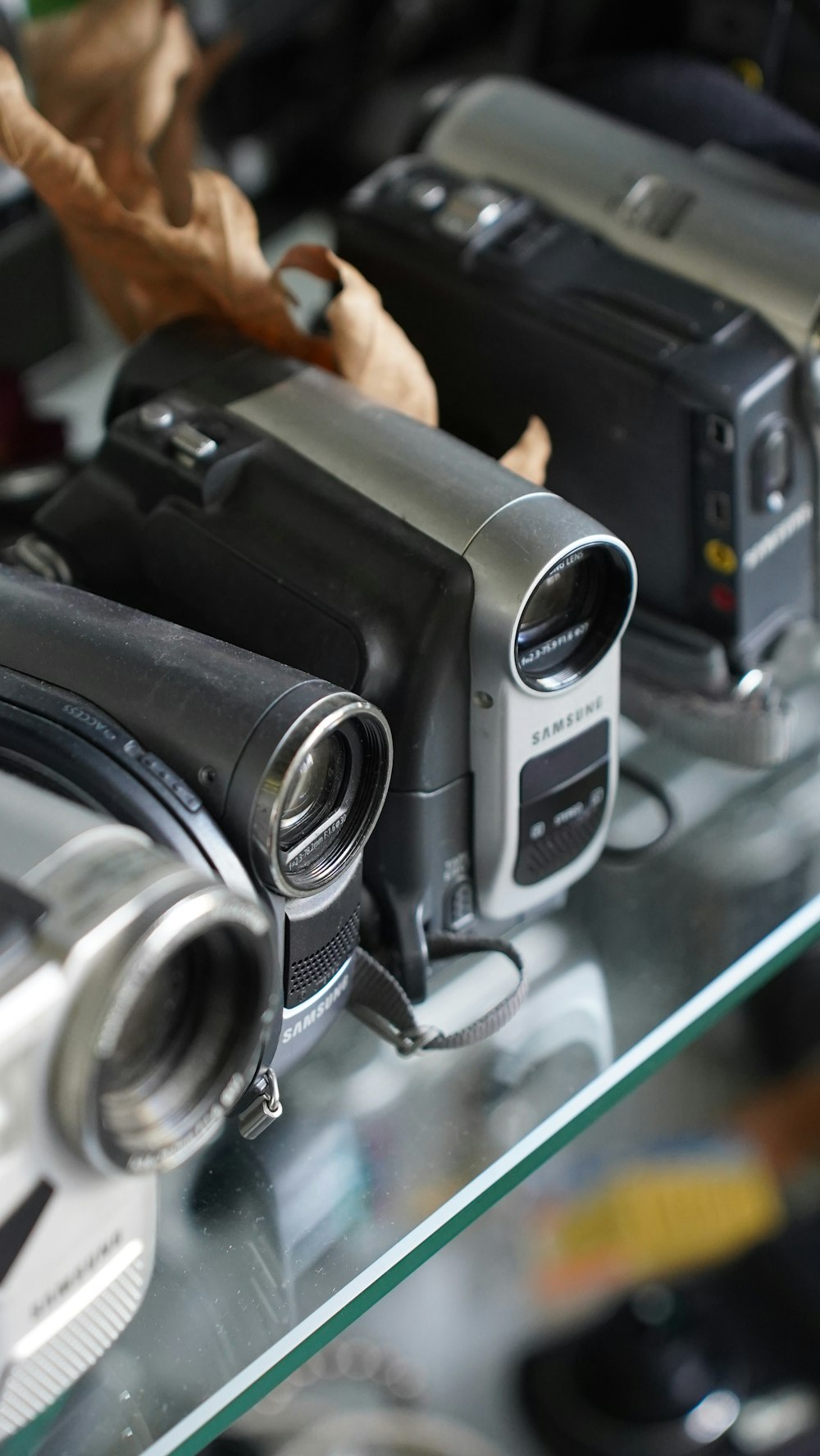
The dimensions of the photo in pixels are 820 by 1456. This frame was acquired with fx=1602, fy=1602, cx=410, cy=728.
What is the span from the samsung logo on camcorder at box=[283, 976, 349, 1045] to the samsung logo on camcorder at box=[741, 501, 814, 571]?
0.89 ft

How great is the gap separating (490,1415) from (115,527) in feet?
1.85

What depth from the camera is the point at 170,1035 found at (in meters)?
0.49

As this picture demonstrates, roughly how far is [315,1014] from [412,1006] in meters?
0.07

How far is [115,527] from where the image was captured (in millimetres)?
658

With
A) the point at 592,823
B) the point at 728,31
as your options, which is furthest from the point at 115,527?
the point at 728,31

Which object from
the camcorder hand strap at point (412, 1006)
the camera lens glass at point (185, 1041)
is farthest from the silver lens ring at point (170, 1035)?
the camcorder hand strap at point (412, 1006)

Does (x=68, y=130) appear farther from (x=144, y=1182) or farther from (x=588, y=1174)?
(x=588, y=1174)

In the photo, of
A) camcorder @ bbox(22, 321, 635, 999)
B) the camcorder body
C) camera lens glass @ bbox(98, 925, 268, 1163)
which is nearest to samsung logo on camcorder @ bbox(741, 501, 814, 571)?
the camcorder body

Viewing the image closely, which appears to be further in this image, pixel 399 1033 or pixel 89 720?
pixel 399 1033

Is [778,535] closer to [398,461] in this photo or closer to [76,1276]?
[398,461]

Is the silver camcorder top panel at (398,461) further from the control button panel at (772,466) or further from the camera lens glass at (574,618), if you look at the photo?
the control button panel at (772,466)

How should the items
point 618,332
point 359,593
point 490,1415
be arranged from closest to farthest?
1. point 359,593
2. point 618,332
3. point 490,1415

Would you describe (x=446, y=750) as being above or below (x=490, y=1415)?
above

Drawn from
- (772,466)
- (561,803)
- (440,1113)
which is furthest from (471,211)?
(440,1113)
